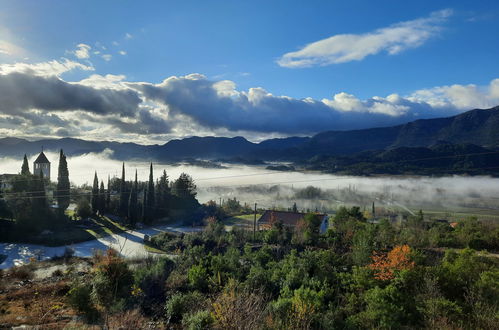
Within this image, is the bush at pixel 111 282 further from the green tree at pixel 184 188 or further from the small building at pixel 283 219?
the green tree at pixel 184 188

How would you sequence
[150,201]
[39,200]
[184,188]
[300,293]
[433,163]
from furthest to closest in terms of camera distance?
[433,163] → [184,188] → [150,201] → [39,200] → [300,293]

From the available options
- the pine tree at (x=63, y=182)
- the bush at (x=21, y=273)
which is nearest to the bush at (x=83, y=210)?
the pine tree at (x=63, y=182)

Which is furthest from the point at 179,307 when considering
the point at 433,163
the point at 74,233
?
the point at 433,163

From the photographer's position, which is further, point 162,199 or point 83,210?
point 162,199

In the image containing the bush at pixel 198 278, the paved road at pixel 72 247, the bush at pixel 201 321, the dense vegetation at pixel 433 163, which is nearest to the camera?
the bush at pixel 201 321

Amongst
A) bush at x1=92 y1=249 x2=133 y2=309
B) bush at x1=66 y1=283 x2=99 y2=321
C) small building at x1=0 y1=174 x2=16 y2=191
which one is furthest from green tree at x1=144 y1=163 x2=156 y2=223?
bush at x1=66 y1=283 x2=99 y2=321

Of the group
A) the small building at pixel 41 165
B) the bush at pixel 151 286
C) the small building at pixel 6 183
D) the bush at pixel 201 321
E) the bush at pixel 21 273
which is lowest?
the bush at pixel 21 273

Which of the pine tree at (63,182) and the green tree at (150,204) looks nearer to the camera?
the pine tree at (63,182)

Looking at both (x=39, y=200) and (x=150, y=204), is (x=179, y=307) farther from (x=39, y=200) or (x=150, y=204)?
(x=150, y=204)

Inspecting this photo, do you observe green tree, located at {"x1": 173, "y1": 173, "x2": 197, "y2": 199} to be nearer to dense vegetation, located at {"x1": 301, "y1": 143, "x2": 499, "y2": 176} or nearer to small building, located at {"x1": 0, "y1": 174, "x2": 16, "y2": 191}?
small building, located at {"x1": 0, "y1": 174, "x2": 16, "y2": 191}

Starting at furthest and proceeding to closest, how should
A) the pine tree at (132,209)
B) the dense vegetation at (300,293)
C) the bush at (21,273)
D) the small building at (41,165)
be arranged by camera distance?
the small building at (41,165) < the pine tree at (132,209) < the bush at (21,273) < the dense vegetation at (300,293)

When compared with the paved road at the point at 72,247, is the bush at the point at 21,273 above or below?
above

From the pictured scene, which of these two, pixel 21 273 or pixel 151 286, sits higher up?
pixel 151 286

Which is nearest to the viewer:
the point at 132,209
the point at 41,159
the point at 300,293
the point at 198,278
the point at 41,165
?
the point at 300,293
